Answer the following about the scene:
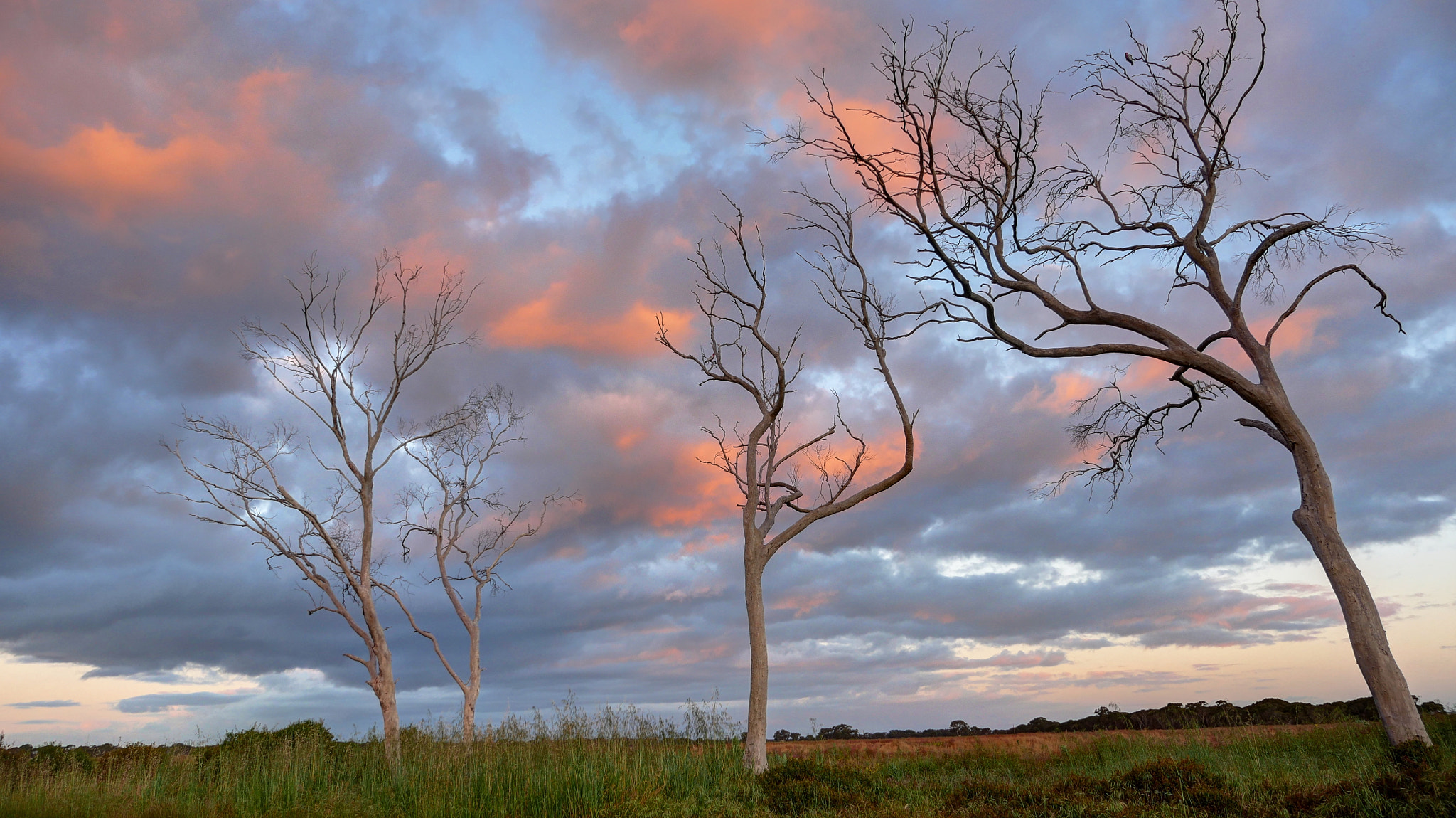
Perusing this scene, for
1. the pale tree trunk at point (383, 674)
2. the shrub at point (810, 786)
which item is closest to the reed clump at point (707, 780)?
the shrub at point (810, 786)

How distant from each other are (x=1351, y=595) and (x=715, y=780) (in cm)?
1121

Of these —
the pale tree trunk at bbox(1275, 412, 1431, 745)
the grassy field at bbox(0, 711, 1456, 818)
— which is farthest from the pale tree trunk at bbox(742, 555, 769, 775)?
the pale tree trunk at bbox(1275, 412, 1431, 745)

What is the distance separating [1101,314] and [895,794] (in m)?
9.90

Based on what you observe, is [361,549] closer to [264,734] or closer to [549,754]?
[264,734]

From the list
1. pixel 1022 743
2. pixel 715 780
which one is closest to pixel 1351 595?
pixel 1022 743

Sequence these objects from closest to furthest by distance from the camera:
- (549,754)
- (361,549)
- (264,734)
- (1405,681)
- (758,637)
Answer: (549,754) → (1405,681) → (758,637) → (264,734) → (361,549)

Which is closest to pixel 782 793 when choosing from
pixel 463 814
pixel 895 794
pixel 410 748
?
pixel 895 794

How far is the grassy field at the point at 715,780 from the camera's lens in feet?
35.9

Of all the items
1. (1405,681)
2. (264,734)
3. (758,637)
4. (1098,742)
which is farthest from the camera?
(264,734)

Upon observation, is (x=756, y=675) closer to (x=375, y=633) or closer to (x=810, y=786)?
(x=810, y=786)

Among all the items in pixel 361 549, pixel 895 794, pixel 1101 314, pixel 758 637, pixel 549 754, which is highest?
pixel 1101 314

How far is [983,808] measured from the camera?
36.9ft

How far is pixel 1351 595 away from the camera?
15.3 meters

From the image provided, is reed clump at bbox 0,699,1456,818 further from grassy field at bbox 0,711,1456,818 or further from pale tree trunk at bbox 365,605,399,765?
pale tree trunk at bbox 365,605,399,765
